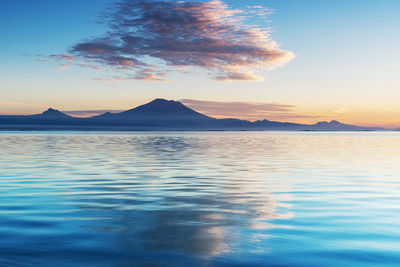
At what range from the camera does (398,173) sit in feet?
65.7

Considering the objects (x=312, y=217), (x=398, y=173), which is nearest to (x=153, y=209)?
(x=312, y=217)

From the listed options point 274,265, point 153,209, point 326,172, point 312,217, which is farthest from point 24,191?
point 326,172

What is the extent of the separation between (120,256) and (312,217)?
523 centimetres

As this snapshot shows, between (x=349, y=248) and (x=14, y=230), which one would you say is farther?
(x=14, y=230)

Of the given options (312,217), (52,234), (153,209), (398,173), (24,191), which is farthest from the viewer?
(398,173)

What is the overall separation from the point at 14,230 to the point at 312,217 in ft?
22.0

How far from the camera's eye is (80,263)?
254 inches

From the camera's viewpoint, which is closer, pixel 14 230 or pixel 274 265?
pixel 274 265

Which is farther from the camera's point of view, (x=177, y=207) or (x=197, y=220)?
(x=177, y=207)

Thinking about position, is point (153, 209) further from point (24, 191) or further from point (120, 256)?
point (24, 191)

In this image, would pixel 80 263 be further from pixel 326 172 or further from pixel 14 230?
pixel 326 172

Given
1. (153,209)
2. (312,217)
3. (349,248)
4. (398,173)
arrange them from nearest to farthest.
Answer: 1. (349,248)
2. (312,217)
3. (153,209)
4. (398,173)

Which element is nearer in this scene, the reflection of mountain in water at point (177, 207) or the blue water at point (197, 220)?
the blue water at point (197, 220)

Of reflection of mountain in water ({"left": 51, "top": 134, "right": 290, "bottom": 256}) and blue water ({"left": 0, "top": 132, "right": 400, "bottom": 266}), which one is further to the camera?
reflection of mountain in water ({"left": 51, "top": 134, "right": 290, "bottom": 256})
